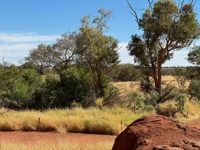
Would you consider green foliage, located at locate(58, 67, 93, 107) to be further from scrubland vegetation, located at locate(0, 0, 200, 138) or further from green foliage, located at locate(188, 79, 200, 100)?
green foliage, located at locate(188, 79, 200, 100)

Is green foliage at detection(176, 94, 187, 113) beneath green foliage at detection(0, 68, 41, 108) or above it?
beneath

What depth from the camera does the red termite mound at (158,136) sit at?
4.66 metres

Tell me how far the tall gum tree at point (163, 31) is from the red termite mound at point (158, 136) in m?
22.1

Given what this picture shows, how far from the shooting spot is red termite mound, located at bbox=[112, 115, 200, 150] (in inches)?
184

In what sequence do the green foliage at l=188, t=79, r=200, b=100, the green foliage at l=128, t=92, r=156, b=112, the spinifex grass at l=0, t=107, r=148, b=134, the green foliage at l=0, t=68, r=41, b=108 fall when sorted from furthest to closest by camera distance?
the green foliage at l=188, t=79, r=200, b=100 < the green foliage at l=0, t=68, r=41, b=108 < the green foliage at l=128, t=92, r=156, b=112 < the spinifex grass at l=0, t=107, r=148, b=134

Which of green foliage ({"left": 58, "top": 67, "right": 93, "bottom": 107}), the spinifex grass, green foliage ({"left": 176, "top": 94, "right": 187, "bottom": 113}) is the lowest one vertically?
the spinifex grass

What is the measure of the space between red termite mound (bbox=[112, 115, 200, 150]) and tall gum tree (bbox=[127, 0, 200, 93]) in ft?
72.4

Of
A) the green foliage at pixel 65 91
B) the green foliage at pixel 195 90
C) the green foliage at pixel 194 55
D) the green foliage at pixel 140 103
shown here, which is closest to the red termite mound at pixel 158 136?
the green foliage at pixel 140 103

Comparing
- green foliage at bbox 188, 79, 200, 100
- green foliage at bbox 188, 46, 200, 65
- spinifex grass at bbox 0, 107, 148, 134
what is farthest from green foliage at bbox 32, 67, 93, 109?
green foliage at bbox 188, 46, 200, 65

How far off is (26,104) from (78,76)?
391 cm

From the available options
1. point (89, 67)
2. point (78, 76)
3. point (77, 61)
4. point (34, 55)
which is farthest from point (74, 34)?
point (34, 55)

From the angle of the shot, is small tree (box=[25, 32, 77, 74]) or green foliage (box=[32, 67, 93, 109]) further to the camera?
small tree (box=[25, 32, 77, 74])

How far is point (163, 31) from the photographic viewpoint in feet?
90.3

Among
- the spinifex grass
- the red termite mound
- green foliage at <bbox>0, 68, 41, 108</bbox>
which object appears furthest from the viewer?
green foliage at <bbox>0, 68, 41, 108</bbox>
